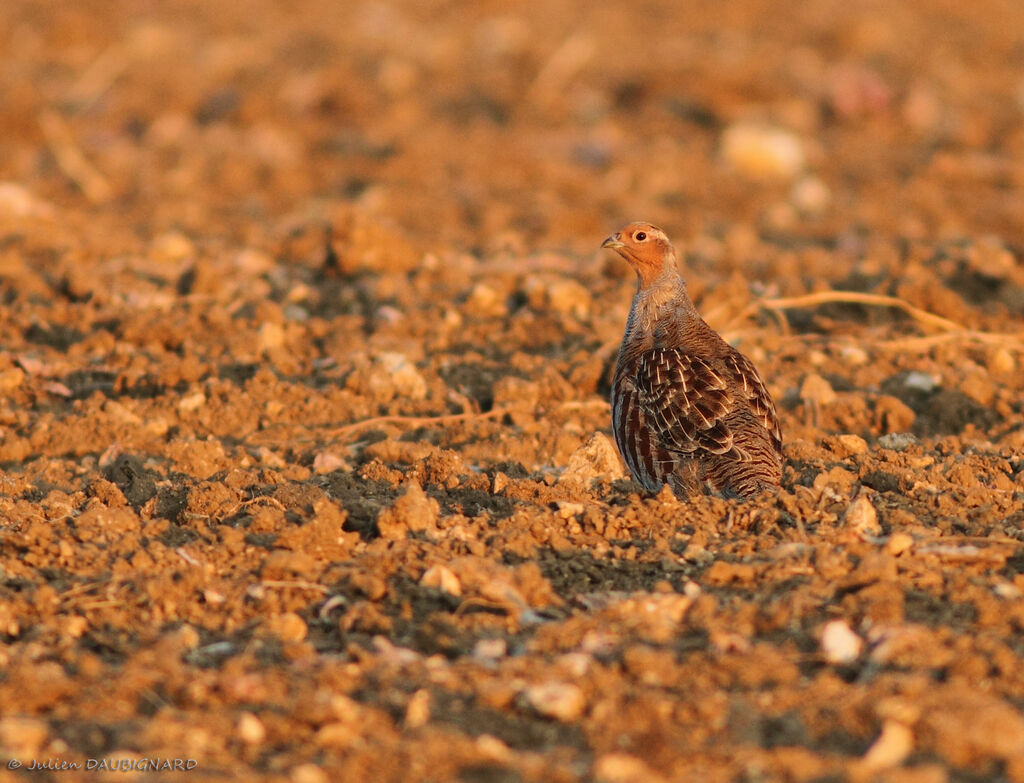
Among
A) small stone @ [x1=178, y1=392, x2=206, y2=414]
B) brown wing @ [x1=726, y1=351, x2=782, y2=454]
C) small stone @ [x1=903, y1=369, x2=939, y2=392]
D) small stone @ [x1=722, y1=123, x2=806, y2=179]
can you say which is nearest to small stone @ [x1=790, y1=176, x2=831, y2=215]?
small stone @ [x1=722, y1=123, x2=806, y2=179]

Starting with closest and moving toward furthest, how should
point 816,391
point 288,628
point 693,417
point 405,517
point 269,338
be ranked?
point 288,628 → point 405,517 → point 693,417 → point 816,391 → point 269,338

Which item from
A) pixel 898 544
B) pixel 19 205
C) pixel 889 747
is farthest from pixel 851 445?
pixel 19 205

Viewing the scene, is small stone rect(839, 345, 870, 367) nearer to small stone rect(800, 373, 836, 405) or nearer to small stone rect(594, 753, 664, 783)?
small stone rect(800, 373, 836, 405)

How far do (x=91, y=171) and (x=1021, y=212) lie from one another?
29.2 ft

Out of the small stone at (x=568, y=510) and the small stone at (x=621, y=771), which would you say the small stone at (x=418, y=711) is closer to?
the small stone at (x=621, y=771)

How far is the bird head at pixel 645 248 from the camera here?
23.6 ft

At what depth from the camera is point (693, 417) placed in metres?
6.22

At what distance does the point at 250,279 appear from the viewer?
9602mm

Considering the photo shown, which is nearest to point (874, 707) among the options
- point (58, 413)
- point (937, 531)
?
point (937, 531)

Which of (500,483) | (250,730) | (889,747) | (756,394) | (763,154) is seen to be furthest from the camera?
(763,154)

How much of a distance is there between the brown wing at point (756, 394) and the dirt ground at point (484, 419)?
0.66ft

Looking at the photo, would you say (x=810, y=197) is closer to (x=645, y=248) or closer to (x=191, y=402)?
(x=645, y=248)

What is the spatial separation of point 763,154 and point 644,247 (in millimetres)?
7376

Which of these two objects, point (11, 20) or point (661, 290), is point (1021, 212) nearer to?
point (661, 290)
